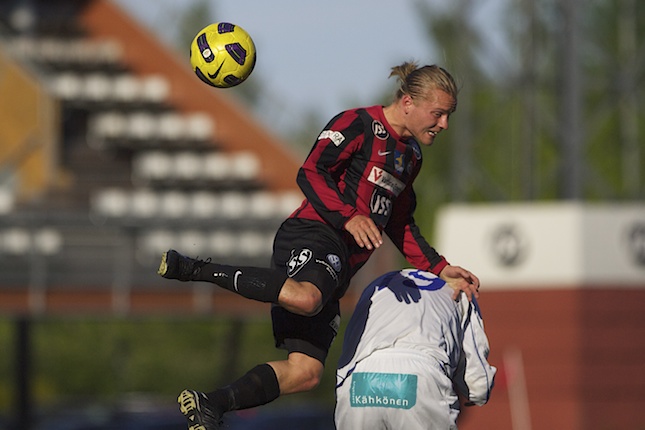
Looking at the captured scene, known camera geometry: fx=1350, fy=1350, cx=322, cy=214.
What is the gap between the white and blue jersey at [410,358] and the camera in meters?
5.32

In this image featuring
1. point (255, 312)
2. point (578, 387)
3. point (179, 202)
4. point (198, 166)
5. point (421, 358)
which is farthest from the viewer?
point (198, 166)

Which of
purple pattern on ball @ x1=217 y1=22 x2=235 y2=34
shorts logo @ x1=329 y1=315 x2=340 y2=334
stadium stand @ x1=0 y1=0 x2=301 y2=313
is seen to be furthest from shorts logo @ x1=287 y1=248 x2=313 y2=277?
stadium stand @ x1=0 y1=0 x2=301 y2=313

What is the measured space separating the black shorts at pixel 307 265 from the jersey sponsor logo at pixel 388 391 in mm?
735

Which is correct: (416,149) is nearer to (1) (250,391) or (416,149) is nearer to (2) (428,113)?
(2) (428,113)

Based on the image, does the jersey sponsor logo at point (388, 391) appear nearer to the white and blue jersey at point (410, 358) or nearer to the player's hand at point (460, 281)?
the white and blue jersey at point (410, 358)

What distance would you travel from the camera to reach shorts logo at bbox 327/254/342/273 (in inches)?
A: 237

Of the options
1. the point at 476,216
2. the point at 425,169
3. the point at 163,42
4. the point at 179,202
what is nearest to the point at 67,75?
the point at 163,42

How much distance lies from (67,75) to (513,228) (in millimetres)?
13418

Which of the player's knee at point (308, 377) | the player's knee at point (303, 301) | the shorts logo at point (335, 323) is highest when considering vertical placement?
the player's knee at point (303, 301)

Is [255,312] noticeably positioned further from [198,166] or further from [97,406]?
[198,166]

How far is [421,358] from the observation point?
211 inches

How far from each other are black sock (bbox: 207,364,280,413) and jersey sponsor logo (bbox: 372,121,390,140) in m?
1.17

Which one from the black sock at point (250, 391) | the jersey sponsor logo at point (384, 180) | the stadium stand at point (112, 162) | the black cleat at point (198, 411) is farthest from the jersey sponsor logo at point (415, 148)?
the stadium stand at point (112, 162)

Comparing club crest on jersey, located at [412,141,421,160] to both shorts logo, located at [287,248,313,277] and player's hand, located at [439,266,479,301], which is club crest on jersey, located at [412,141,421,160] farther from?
shorts logo, located at [287,248,313,277]
